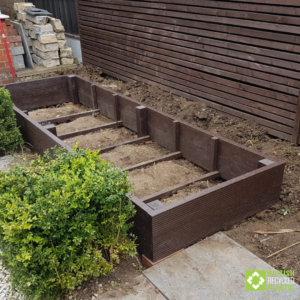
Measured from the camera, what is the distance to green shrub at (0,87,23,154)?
17.1 feet

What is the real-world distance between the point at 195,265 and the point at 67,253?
3.75 ft

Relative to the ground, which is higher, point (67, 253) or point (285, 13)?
point (285, 13)

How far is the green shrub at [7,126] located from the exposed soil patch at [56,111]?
5.39 feet

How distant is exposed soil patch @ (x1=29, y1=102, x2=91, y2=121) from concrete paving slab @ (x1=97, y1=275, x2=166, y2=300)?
15.9ft

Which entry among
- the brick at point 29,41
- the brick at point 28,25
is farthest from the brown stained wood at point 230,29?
the brick at point 29,41

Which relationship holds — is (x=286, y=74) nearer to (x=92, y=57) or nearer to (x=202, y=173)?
(x=202, y=173)

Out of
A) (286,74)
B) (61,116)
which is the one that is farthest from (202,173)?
(61,116)

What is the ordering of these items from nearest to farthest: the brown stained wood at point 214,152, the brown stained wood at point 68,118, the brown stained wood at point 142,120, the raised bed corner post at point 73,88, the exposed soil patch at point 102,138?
the brown stained wood at point 214,152, the brown stained wood at point 142,120, the exposed soil patch at point 102,138, the brown stained wood at point 68,118, the raised bed corner post at point 73,88

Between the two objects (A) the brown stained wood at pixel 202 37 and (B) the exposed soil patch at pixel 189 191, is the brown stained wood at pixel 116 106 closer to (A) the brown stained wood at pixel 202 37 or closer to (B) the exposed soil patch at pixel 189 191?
(A) the brown stained wood at pixel 202 37

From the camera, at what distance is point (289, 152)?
4.70 meters

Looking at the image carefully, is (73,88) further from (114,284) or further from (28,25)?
(114,284)

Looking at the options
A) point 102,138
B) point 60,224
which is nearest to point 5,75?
point 102,138

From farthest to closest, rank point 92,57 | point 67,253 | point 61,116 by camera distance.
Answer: point 92,57 < point 61,116 < point 67,253

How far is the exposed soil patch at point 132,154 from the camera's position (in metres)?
5.11
